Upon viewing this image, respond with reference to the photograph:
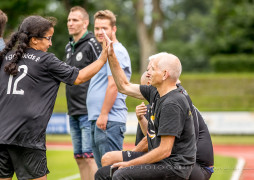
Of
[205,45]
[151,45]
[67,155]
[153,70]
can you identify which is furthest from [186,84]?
[153,70]

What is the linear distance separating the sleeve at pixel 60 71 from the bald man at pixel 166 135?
74cm

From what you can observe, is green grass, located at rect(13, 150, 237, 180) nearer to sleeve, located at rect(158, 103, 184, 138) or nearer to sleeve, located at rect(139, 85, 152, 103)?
sleeve, located at rect(139, 85, 152, 103)

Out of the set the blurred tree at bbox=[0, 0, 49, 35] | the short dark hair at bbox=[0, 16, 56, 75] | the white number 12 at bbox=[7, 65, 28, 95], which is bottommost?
the white number 12 at bbox=[7, 65, 28, 95]

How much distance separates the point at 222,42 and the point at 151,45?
6924mm

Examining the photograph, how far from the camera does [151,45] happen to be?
35812 mm

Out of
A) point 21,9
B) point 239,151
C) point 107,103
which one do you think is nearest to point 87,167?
point 107,103

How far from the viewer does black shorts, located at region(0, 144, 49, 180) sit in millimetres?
4223

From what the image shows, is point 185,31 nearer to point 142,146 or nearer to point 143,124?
point 143,124

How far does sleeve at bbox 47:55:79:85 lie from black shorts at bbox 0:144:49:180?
2.31 ft

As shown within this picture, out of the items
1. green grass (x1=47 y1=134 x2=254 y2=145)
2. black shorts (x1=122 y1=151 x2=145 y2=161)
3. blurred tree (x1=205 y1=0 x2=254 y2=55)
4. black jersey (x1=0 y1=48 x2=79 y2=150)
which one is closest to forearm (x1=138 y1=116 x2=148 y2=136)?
black shorts (x1=122 y1=151 x2=145 y2=161)

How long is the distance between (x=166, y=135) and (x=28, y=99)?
127cm

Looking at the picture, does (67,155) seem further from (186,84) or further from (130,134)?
(186,84)

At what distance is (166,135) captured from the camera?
13.0ft

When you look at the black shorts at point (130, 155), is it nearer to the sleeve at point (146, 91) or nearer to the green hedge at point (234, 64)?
the sleeve at point (146, 91)
